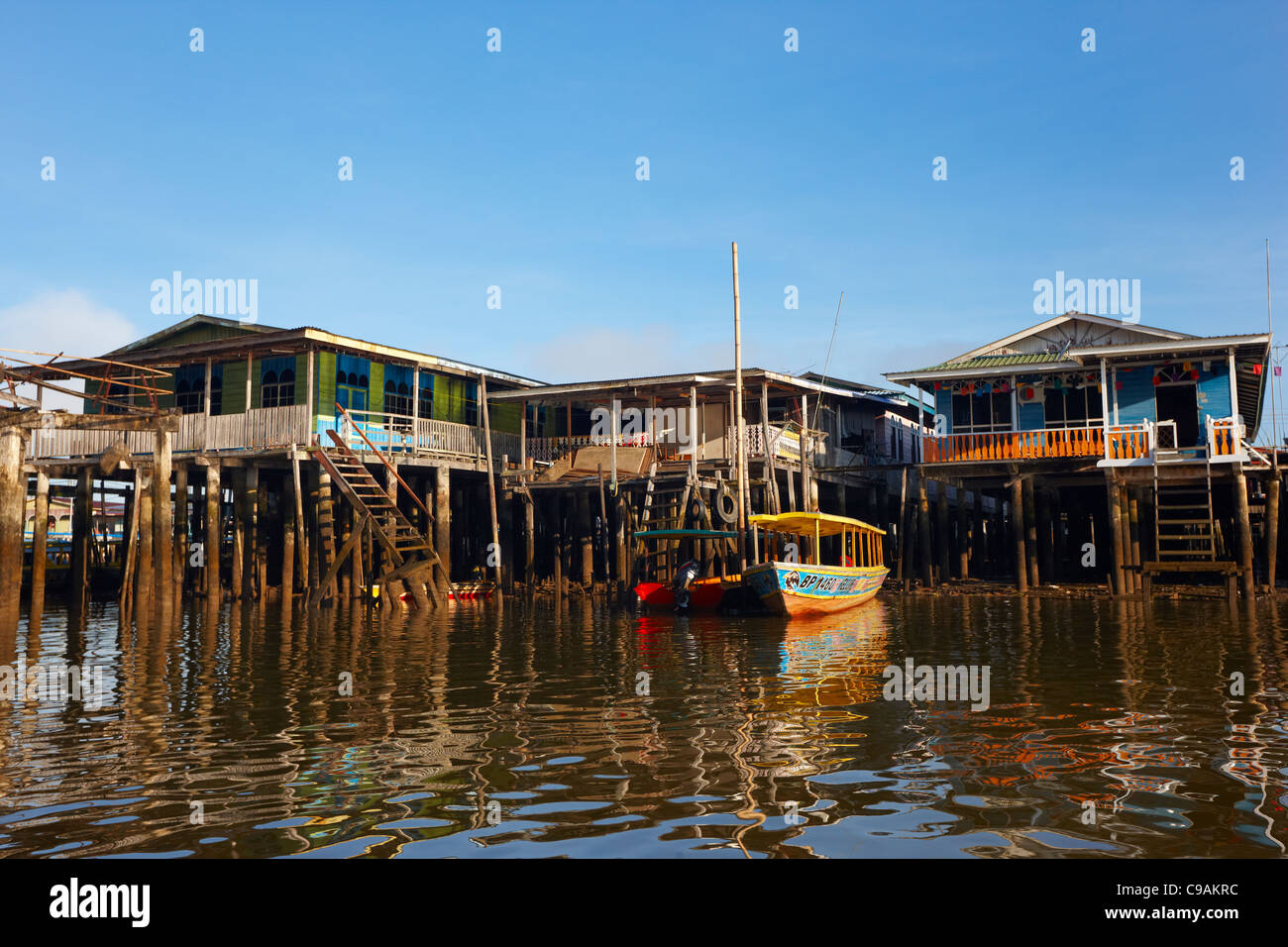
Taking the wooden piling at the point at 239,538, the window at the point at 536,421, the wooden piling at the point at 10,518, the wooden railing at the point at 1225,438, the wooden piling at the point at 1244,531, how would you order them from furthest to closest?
the window at the point at 536,421 < the wooden piling at the point at 239,538 < the wooden railing at the point at 1225,438 < the wooden piling at the point at 1244,531 < the wooden piling at the point at 10,518

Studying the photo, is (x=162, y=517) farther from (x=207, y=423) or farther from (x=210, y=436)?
(x=207, y=423)

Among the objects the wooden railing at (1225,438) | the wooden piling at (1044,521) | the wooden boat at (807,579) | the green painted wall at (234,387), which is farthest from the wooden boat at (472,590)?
the wooden railing at (1225,438)

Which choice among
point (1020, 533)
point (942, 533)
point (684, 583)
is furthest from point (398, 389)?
point (1020, 533)

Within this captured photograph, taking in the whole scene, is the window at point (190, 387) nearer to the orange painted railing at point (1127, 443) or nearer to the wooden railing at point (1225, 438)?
the orange painted railing at point (1127, 443)

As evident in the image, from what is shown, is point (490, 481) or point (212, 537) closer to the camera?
point (212, 537)

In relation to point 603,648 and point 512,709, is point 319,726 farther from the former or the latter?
point 603,648

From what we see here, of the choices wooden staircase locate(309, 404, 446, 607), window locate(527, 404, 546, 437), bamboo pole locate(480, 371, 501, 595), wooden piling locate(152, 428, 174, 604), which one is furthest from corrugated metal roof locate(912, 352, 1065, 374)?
wooden piling locate(152, 428, 174, 604)

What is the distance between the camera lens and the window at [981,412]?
3206cm

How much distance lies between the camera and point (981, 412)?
107 ft

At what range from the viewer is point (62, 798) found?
8039mm

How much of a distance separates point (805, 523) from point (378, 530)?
10691mm

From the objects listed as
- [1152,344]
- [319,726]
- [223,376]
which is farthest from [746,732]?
[223,376]

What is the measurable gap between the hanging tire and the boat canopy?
245cm

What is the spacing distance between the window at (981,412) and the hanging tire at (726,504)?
7421 millimetres
